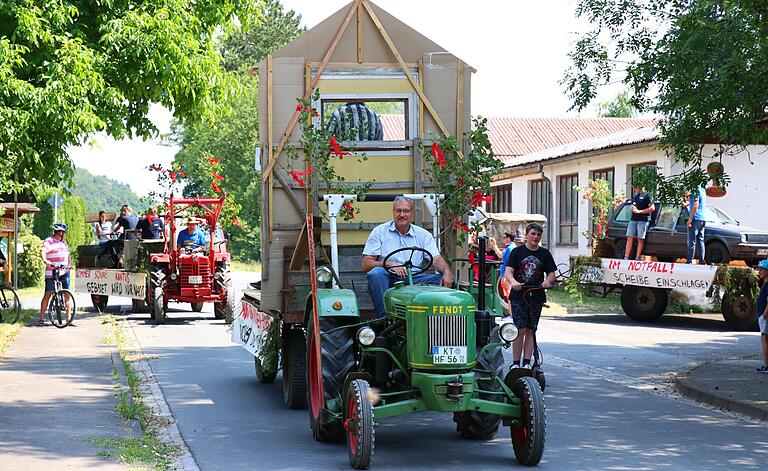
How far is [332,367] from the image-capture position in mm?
9461

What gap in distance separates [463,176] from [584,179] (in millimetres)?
26626

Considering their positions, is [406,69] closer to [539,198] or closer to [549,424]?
[549,424]

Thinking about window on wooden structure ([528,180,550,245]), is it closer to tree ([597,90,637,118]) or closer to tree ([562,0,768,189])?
tree ([562,0,768,189])

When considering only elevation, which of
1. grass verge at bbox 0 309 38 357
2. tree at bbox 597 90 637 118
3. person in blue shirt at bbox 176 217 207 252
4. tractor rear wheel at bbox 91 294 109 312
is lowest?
grass verge at bbox 0 309 38 357

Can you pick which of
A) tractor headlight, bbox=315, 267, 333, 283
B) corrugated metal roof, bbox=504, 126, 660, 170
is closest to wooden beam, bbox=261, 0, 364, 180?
tractor headlight, bbox=315, 267, 333, 283

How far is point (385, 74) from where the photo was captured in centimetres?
1310

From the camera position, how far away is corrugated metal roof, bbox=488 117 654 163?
5575 centimetres

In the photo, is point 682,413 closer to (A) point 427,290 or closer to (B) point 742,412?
(B) point 742,412

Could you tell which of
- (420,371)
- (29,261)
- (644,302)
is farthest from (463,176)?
(29,261)

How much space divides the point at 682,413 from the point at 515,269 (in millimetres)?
2413

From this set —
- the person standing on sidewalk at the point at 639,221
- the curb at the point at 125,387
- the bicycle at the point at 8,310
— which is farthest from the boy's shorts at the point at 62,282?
the person standing on sidewalk at the point at 639,221

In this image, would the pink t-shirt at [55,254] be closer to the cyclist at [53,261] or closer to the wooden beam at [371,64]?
the cyclist at [53,261]

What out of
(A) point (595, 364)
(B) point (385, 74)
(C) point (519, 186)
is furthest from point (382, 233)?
(C) point (519, 186)

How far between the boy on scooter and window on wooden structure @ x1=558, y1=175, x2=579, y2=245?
26177 mm
